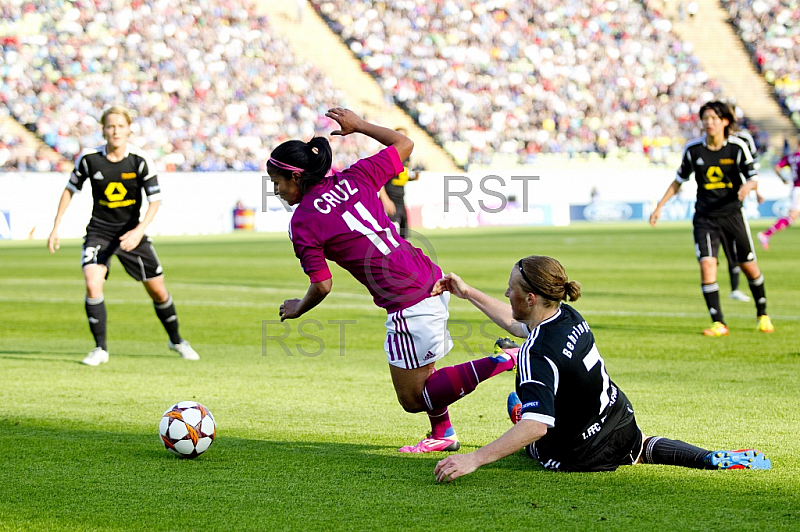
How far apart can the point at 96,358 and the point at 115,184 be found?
5.32 feet

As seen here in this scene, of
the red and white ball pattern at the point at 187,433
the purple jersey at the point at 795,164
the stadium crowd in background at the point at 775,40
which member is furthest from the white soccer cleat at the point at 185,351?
the stadium crowd in background at the point at 775,40

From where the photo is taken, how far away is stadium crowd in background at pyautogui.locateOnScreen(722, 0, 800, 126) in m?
48.0

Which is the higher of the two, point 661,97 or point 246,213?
point 661,97

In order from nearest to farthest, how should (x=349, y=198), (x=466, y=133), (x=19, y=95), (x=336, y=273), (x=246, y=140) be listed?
(x=349, y=198) → (x=336, y=273) → (x=19, y=95) → (x=246, y=140) → (x=466, y=133)

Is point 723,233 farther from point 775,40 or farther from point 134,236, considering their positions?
point 775,40

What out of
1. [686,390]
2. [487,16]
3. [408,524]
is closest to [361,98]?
[487,16]

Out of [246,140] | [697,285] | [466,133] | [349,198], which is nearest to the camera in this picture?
[349,198]

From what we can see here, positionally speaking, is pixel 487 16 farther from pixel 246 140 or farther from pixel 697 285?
pixel 697 285

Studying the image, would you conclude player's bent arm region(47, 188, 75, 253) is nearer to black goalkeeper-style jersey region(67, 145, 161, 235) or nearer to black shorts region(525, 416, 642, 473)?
black goalkeeper-style jersey region(67, 145, 161, 235)

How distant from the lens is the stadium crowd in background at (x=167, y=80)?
34.8m

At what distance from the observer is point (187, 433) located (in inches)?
220

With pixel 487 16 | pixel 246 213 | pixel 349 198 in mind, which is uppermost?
pixel 487 16

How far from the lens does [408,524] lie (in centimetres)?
428

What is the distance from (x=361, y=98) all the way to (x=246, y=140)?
7004 mm
